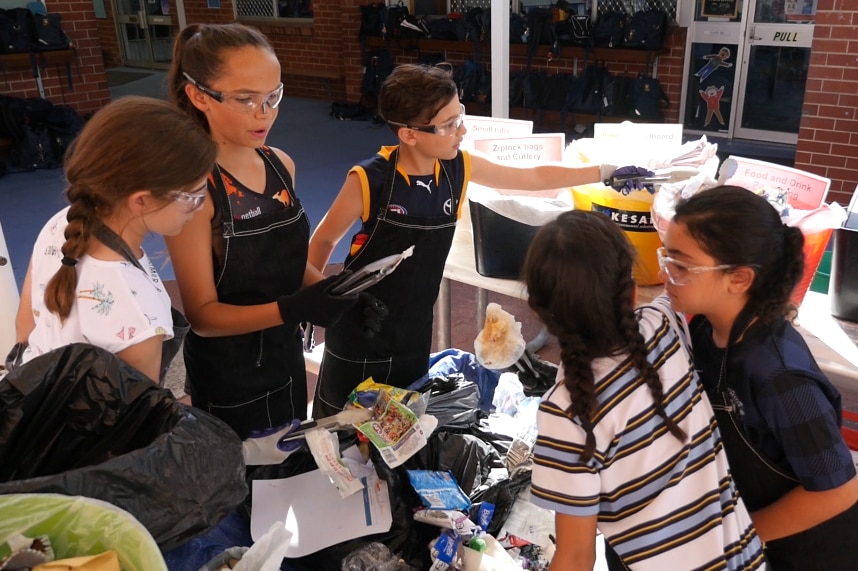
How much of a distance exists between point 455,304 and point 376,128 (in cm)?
Result: 487

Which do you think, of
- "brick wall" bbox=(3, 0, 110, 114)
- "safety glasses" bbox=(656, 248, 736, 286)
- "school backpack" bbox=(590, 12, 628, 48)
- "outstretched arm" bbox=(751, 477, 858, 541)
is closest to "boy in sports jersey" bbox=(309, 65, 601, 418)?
"safety glasses" bbox=(656, 248, 736, 286)

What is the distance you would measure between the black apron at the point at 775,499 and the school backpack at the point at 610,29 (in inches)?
261

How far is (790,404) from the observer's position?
1155mm

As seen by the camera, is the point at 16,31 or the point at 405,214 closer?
the point at 405,214

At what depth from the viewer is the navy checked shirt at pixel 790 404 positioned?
1148 mm

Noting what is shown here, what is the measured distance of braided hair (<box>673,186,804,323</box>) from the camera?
47.6 inches

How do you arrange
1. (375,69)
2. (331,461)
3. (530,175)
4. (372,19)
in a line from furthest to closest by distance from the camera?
(372,19)
(375,69)
(530,175)
(331,461)

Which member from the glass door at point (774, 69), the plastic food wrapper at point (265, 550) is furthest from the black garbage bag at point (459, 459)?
the glass door at point (774, 69)

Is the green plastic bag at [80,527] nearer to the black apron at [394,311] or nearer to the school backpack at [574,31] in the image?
the black apron at [394,311]

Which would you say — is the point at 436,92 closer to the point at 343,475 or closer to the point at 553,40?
the point at 343,475

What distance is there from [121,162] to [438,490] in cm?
91

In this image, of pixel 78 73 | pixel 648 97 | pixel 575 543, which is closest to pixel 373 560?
pixel 575 543

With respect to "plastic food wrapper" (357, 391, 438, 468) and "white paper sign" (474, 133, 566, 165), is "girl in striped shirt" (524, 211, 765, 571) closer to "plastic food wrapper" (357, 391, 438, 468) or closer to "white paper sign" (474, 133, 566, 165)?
"plastic food wrapper" (357, 391, 438, 468)

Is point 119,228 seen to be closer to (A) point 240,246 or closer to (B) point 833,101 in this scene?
(A) point 240,246
